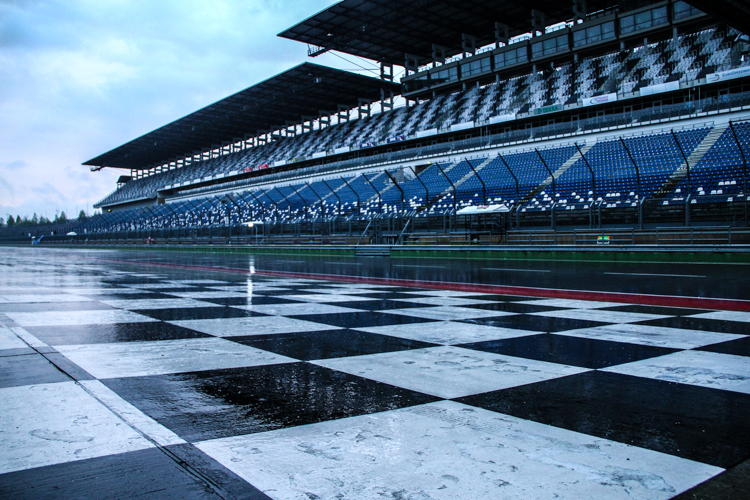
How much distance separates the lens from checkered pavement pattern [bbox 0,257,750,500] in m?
1.78

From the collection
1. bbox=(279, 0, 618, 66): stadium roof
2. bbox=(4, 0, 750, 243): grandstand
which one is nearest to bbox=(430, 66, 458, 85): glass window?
bbox=(4, 0, 750, 243): grandstand

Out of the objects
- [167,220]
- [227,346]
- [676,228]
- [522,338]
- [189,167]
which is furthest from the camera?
[189,167]

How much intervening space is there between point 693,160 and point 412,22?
1081 inches

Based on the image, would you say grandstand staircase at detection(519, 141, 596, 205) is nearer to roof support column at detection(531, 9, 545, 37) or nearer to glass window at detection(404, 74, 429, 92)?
roof support column at detection(531, 9, 545, 37)

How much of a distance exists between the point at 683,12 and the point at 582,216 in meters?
25.5

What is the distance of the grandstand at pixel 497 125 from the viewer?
960 inches

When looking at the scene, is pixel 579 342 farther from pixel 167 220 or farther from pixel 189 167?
pixel 189 167

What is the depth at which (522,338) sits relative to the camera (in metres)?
4.41

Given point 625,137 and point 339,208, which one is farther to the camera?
point 339,208

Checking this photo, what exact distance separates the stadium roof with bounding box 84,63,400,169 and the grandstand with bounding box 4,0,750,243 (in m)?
0.30

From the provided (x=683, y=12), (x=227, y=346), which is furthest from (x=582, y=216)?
(x=683, y=12)

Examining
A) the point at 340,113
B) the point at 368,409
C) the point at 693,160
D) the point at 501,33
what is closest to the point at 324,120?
the point at 340,113

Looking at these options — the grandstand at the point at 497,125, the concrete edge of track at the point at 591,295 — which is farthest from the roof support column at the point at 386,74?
the concrete edge of track at the point at 591,295

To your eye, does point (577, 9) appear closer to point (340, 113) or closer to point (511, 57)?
point (511, 57)
